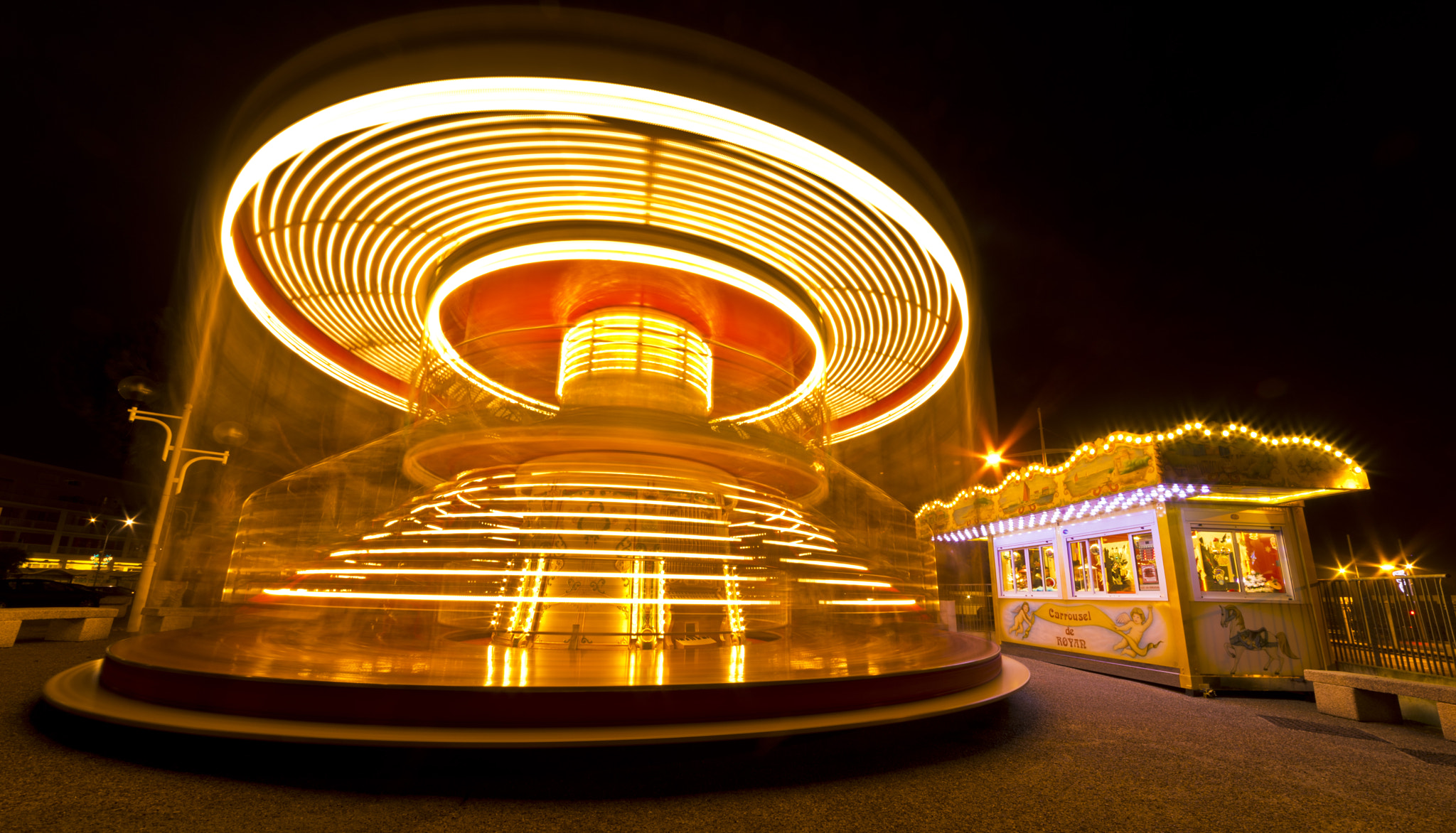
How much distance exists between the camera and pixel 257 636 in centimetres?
670

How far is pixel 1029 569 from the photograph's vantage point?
12.9m

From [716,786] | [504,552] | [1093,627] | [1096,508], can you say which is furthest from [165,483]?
[1093,627]

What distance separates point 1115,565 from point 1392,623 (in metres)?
3.41

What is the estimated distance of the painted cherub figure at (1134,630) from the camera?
376 inches

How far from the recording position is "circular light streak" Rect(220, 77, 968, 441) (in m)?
5.47

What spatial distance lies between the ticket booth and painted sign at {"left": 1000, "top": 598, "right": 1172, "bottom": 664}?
0.03 metres

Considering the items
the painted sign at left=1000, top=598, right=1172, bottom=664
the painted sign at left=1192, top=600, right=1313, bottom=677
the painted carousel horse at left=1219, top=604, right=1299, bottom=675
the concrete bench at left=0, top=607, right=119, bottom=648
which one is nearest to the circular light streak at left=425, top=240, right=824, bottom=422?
the painted sign at left=1000, top=598, right=1172, bottom=664

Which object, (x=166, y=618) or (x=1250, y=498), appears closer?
(x=1250, y=498)

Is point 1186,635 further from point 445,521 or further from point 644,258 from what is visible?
point 445,521

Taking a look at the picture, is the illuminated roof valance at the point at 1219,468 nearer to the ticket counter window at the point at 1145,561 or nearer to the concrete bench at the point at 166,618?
the ticket counter window at the point at 1145,561

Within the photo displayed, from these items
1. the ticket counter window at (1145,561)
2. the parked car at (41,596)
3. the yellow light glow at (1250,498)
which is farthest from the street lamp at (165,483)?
the yellow light glow at (1250,498)

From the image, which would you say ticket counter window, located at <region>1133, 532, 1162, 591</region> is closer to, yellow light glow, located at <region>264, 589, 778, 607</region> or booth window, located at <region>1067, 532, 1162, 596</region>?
booth window, located at <region>1067, 532, 1162, 596</region>

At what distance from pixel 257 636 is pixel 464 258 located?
4932 millimetres

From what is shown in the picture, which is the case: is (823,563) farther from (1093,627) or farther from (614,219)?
(1093,627)
